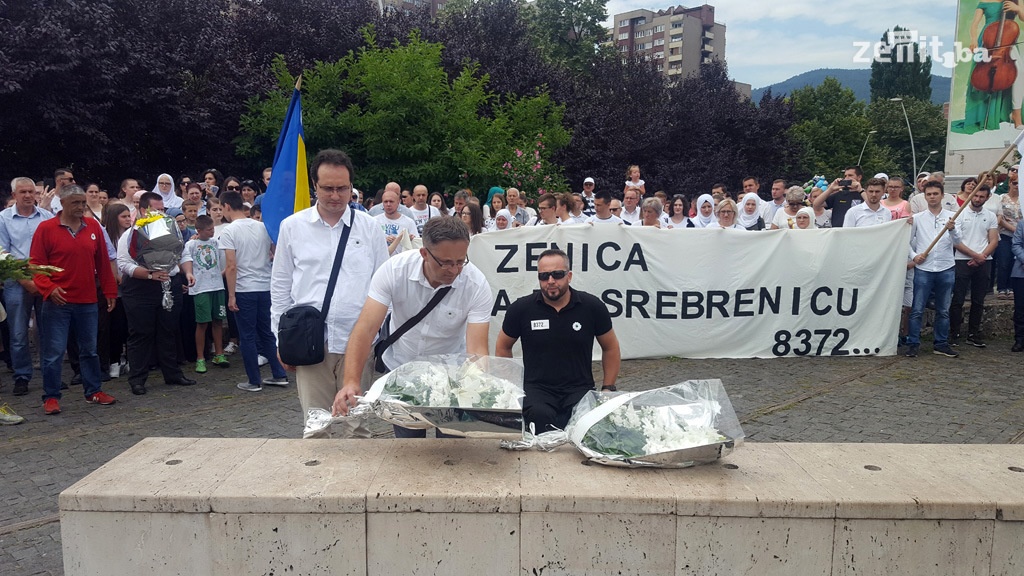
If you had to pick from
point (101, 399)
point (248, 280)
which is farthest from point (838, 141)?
point (101, 399)

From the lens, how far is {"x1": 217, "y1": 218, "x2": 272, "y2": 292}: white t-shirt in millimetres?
8125

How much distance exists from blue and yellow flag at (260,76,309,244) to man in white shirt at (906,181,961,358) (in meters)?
7.59

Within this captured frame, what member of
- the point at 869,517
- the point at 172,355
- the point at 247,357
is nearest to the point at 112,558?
the point at 869,517

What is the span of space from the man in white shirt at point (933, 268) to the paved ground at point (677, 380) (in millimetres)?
415

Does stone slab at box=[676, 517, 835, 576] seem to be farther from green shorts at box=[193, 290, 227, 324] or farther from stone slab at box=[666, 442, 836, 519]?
green shorts at box=[193, 290, 227, 324]

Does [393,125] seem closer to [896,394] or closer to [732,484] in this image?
[896,394]

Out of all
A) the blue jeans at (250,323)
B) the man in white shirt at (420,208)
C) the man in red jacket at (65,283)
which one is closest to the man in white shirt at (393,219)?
the man in white shirt at (420,208)

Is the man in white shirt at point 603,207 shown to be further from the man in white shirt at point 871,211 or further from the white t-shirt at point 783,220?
the man in white shirt at point 871,211

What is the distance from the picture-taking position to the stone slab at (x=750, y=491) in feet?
9.84

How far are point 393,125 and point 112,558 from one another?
1244 cm

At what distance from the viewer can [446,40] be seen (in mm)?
25547

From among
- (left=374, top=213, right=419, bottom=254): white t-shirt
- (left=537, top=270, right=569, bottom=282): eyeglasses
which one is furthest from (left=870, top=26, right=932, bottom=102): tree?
(left=537, top=270, right=569, bottom=282): eyeglasses

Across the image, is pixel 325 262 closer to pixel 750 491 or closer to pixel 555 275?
pixel 555 275

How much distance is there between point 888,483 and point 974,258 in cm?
819
